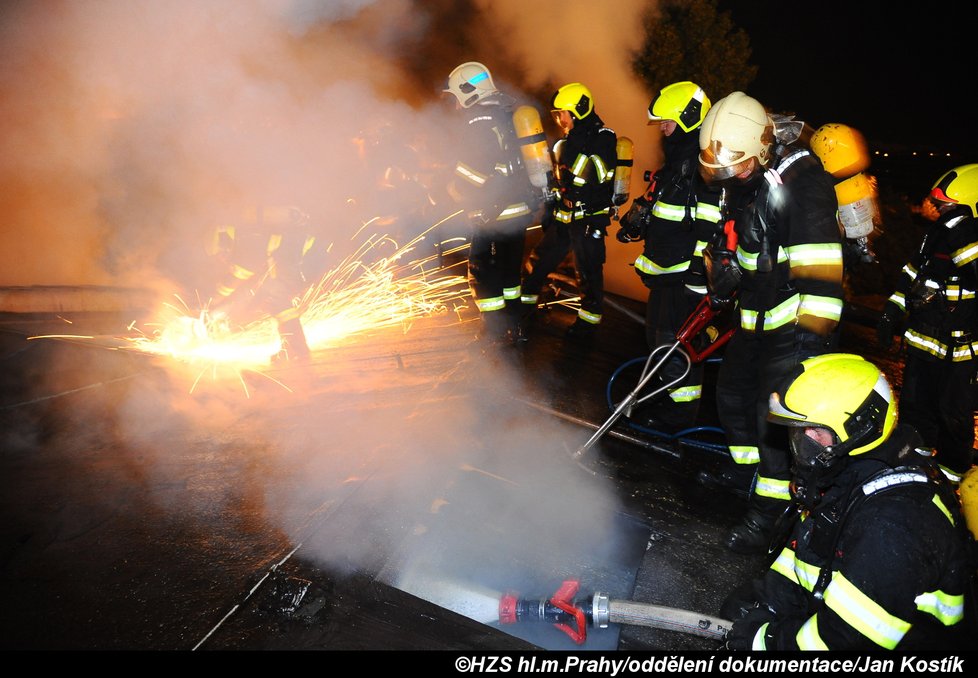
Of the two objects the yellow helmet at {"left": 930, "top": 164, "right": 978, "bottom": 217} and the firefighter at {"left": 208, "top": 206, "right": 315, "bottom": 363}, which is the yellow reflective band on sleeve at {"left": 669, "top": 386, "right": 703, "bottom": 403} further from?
the firefighter at {"left": 208, "top": 206, "right": 315, "bottom": 363}

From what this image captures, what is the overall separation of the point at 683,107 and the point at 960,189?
1824 millimetres

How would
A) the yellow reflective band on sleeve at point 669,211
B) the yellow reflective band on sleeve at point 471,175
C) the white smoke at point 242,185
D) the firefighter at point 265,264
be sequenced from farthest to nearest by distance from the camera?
the yellow reflective band on sleeve at point 471,175
the firefighter at point 265,264
the yellow reflective band on sleeve at point 669,211
the white smoke at point 242,185

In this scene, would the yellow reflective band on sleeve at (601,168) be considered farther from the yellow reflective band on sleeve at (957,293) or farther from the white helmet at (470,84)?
the yellow reflective band on sleeve at (957,293)

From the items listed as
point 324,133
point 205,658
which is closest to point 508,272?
point 324,133

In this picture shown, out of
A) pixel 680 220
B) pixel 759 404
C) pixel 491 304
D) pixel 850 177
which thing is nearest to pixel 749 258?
pixel 759 404

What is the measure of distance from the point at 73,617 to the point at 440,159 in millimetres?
4541

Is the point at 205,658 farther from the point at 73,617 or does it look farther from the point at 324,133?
the point at 324,133

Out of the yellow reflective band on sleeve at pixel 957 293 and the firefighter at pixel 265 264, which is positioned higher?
the firefighter at pixel 265 264

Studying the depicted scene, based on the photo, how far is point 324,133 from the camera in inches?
227

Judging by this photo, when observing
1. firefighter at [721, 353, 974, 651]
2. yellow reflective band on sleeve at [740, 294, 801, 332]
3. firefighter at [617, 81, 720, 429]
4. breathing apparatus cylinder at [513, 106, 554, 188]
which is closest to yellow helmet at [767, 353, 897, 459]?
firefighter at [721, 353, 974, 651]

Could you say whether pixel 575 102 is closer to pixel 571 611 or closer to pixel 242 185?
pixel 242 185

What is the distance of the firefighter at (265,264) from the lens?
190 inches

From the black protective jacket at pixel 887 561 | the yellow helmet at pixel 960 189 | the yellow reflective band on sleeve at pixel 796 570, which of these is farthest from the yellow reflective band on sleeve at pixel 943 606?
the yellow helmet at pixel 960 189

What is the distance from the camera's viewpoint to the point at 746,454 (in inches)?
148
